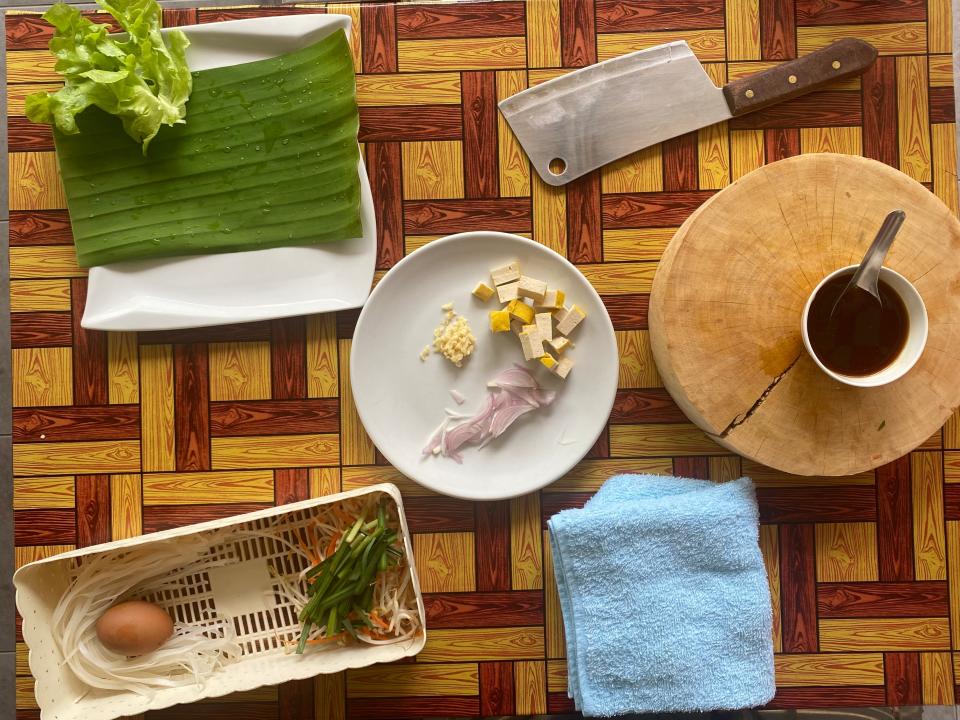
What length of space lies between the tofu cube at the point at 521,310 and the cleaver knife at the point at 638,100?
26 cm

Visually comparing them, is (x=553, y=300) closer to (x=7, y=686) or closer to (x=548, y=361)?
(x=548, y=361)

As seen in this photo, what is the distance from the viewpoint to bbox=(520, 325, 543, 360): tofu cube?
4.00 feet

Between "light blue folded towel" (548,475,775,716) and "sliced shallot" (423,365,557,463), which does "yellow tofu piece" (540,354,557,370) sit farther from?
"light blue folded towel" (548,475,775,716)

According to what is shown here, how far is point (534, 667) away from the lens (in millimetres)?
1312

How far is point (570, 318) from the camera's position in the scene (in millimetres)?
1230

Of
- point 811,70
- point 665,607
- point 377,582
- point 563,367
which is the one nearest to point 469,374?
point 563,367

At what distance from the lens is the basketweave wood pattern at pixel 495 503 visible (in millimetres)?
1303

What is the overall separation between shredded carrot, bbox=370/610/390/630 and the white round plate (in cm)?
26

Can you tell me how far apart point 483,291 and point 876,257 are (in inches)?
24.7

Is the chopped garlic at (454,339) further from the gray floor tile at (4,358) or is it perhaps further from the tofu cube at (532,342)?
the gray floor tile at (4,358)

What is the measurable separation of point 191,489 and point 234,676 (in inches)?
14.0

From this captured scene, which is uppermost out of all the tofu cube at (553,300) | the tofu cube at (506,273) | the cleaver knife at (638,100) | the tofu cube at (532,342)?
the cleaver knife at (638,100)

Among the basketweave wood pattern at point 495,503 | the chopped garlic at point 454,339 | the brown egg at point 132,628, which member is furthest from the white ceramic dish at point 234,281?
the brown egg at point 132,628

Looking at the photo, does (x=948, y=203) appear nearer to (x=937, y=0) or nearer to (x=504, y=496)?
(x=937, y=0)
